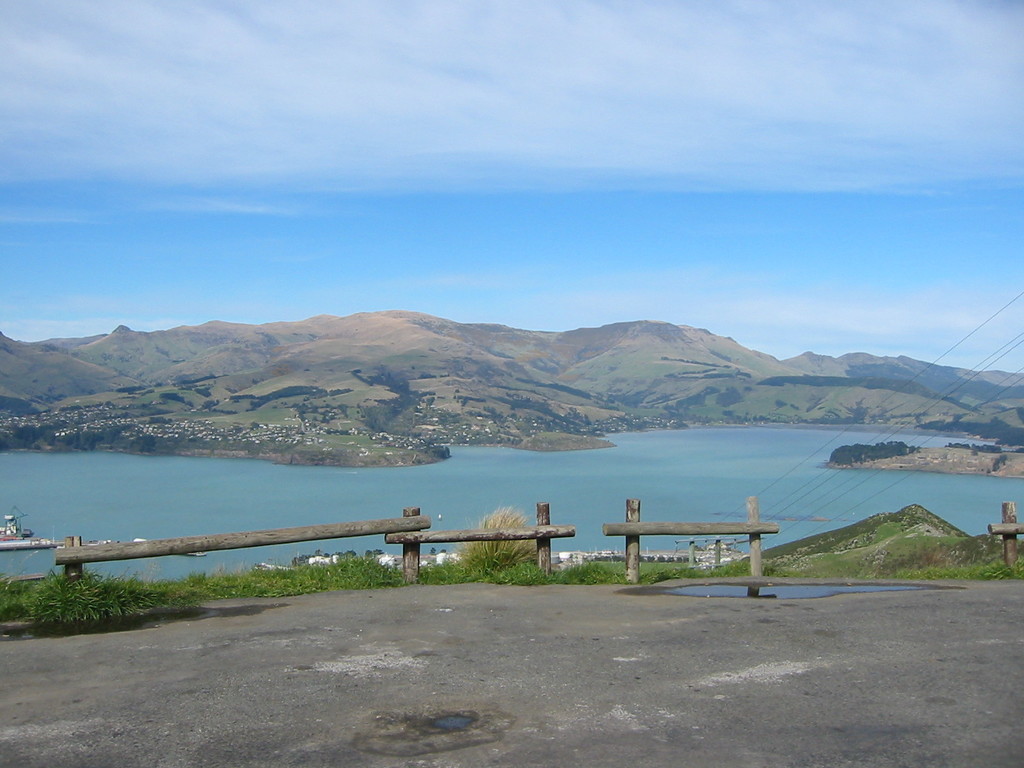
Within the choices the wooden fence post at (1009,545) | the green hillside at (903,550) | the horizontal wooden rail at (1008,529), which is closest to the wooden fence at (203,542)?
the green hillside at (903,550)

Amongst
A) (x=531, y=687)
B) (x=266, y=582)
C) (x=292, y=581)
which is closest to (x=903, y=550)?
(x=292, y=581)

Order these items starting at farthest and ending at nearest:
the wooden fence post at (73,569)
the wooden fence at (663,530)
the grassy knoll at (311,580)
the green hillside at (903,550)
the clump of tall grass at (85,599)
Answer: the green hillside at (903,550)
the wooden fence at (663,530)
the wooden fence post at (73,569)
the grassy knoll at (311,580)
the clump of tall grass at (85,599)

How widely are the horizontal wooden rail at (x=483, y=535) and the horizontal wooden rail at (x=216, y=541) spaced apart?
0.13m

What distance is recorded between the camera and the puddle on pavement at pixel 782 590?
9922mm

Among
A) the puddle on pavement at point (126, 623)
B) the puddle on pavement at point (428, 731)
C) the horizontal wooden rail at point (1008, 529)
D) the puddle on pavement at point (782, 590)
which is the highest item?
the horizontal wooden rail at point (1008, 529)

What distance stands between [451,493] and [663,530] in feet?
405

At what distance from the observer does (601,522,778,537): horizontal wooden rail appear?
11055 millimetres

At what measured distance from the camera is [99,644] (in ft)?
24.7

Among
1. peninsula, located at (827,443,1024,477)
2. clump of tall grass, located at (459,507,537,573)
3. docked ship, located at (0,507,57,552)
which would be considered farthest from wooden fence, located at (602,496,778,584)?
peninsula, located at (827,443,1024,477)

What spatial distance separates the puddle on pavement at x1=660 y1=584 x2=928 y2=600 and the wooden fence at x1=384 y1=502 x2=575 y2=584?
1556mm

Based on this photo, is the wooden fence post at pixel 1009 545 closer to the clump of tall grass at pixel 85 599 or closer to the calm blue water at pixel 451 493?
the clump of tall grass at pixel 85 599

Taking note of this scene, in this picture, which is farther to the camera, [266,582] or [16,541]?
[16,541]

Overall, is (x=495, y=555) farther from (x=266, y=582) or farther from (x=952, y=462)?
(x=952, y=462)

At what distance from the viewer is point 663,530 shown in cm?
1109
